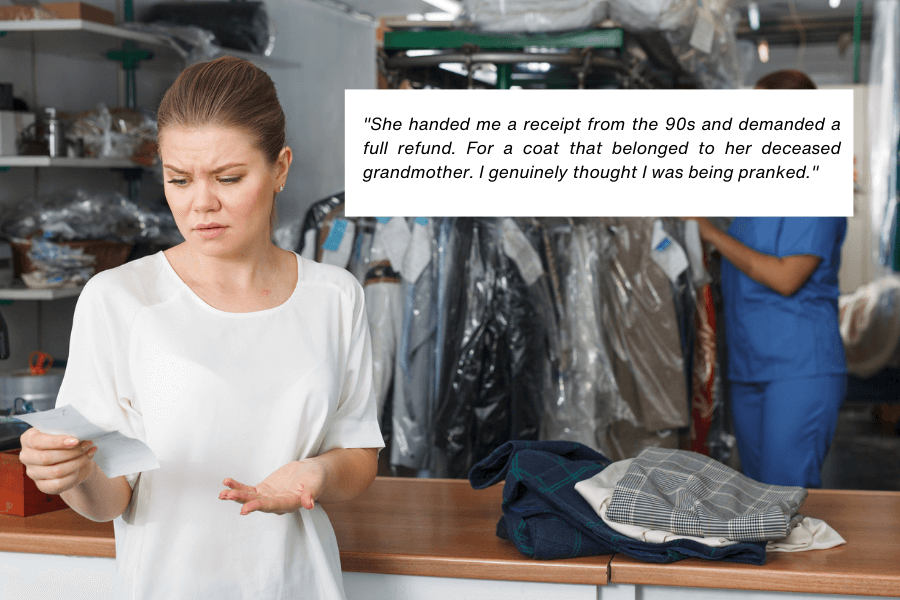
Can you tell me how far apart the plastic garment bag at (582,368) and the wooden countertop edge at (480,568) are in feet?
4.90

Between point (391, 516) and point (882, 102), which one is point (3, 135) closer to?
point (391, 516)

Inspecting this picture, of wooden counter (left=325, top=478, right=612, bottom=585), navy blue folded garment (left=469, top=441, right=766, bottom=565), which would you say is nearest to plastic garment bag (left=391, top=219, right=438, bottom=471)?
wooden counter (left=325, top=478, right=612, bottom=585)

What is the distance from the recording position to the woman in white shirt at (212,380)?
3.48ft

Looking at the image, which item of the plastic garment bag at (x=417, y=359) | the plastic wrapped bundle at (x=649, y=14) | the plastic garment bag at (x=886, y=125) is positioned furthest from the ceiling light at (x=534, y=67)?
the plastic garment bag at (x=886, y=125)

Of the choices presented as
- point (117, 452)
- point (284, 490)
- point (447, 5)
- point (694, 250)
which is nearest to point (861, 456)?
point (694, 250)

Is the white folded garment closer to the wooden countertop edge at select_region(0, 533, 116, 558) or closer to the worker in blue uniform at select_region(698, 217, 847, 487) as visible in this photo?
the wooden countertop edge at select_region(0, 533, 116, 558)

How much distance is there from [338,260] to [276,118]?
171 cm

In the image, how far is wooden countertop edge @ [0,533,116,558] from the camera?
1.38 metres

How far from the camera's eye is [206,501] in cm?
109

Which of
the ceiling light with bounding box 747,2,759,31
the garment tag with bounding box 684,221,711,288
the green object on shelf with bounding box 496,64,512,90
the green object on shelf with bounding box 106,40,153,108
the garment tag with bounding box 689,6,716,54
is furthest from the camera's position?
the ceiling light with bounding box 747,2,759,31

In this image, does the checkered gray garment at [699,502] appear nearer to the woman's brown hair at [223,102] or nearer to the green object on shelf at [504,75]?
the woman's brown hair at [223,102]

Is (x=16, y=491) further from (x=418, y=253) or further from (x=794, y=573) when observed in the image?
(x=418, y=253)

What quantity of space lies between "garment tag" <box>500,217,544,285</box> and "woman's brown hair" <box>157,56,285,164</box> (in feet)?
5.37

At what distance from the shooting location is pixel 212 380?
1.07m
